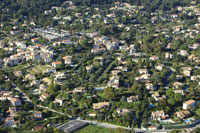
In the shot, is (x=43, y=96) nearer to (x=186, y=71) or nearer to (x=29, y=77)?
(x=29, y=77)

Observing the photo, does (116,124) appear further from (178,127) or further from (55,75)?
(55,75)

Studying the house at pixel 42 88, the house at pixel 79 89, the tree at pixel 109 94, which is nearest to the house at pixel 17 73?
the house at pixel 42 88

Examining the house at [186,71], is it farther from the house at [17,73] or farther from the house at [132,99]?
the house at [17,73]

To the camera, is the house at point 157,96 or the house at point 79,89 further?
the house at point 79,89

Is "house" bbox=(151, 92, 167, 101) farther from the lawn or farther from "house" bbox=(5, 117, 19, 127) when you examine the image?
"house" bbox=(5, 117, 19, 127)

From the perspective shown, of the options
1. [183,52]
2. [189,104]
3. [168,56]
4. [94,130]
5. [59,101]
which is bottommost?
[94,130]

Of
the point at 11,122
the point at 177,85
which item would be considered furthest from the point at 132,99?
the point at 11,122

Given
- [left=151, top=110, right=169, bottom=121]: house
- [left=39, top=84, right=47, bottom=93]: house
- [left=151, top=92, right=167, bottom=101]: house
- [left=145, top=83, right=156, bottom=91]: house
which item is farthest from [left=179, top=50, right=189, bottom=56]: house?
[left=39, top=84, right=47, bottom=93]: house

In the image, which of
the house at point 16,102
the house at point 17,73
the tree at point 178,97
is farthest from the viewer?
the house at point 17,73
